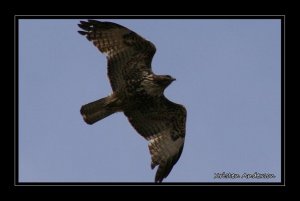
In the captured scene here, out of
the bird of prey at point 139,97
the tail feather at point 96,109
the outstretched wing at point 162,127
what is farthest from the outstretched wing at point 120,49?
the outstretched wing at point 162,127

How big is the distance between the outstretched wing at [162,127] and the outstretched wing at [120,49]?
0.62 m

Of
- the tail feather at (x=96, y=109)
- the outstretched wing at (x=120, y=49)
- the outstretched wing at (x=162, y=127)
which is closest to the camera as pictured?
the tail feather at (x=96, y=109)

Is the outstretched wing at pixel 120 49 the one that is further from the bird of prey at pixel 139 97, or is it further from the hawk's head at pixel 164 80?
the hawk's head at pixel 164 80

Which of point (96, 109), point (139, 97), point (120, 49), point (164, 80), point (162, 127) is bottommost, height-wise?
point (162, 127)

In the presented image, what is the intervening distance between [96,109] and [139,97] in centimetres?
79

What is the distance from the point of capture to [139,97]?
13.0 m

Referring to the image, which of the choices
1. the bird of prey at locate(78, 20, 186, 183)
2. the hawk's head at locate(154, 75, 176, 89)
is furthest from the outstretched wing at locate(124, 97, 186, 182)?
the hawk's head at locate(154, 75, 176, 89)

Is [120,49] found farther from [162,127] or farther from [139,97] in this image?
[162,127]

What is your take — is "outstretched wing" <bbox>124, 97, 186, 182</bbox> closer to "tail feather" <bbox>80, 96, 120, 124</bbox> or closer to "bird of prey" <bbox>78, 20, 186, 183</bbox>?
"bird of prey" <bbox>78, 20, 186, 183</bbox>

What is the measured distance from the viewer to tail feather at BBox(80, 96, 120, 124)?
12812 mm

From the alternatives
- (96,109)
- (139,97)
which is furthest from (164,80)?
(96,109)

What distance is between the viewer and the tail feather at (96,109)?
12812mm
